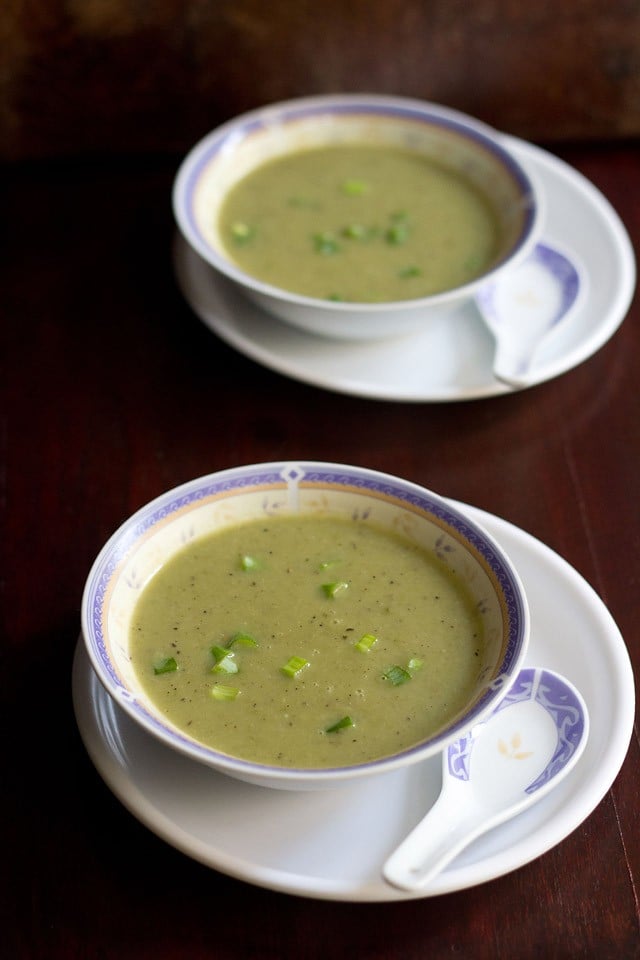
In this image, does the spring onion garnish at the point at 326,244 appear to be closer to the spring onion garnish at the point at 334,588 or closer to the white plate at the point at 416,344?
the white plate at the point at 416,344

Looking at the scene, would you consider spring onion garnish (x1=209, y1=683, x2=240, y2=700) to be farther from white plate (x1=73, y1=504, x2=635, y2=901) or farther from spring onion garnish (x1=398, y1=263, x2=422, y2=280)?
spring onion garnish (x1=398, y1=263, x2=422, y2=280)

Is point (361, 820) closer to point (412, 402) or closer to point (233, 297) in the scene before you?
point (412, 402)

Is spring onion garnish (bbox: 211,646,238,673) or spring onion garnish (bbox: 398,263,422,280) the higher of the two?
spring onion garnish (bbox: 398,263,422,280)

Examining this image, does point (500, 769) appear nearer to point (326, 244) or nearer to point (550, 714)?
point (550, 714)

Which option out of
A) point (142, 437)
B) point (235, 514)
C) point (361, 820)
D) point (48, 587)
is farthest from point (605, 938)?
point (142, 437)

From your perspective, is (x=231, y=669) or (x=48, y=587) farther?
(x=48, y=587)

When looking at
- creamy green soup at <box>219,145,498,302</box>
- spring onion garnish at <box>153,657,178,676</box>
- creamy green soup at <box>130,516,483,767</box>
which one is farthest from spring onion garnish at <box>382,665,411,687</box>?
creamy green soup at <box>219,145,498,302</box>
